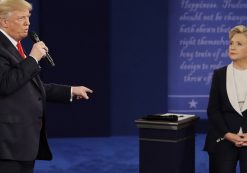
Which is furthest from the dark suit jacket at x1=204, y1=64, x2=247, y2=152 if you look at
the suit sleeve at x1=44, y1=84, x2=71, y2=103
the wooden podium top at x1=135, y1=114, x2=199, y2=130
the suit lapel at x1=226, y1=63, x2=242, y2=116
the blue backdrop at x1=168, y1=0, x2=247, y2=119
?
the blue backdrop at x1=168, y1=0, x2=247, y2=119

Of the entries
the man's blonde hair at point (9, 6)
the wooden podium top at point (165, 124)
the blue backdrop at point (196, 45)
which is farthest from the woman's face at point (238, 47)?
the blue backdrop at point (196, 45)

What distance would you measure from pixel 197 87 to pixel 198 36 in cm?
72

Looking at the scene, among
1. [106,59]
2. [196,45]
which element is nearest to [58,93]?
[106,59]

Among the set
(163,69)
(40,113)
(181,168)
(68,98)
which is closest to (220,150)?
(181,168)

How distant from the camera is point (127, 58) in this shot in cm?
750

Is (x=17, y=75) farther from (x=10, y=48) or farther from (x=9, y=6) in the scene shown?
(x=9, y=6)

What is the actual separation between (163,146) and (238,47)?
0.95 meters

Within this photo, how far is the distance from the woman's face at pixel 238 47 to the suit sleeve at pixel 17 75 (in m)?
1.54

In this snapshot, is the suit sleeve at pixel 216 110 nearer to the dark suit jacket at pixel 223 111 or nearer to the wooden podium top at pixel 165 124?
the dark suit jacket at pixel 223 111

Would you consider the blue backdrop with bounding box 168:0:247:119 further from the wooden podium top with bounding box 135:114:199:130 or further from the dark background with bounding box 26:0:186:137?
the wooden podium top with bounding box 135:114:199:130

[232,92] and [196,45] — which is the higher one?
[196,45]

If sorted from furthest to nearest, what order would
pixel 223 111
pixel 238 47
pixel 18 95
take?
pixel 223 111
pixel 238 47
pixel 18 95

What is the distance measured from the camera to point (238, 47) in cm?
362

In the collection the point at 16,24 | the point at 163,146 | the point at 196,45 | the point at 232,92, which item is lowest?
the point at 163,146
